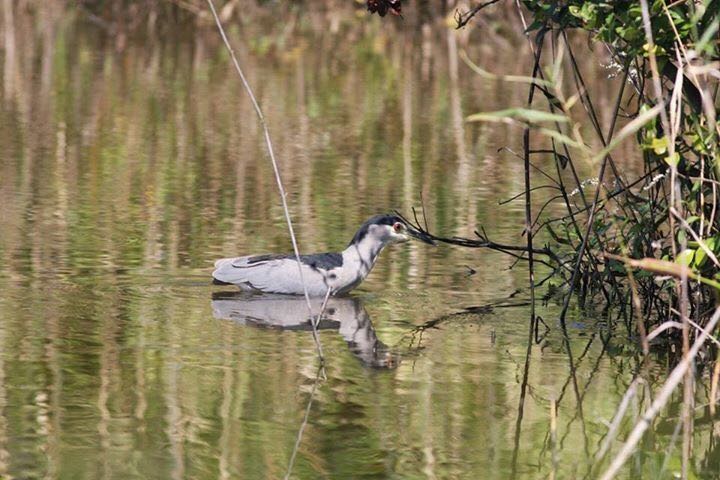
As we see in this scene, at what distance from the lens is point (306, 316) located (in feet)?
23.7

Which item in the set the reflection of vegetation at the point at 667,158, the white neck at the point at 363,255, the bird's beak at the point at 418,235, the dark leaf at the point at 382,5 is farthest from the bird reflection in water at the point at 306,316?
the dark leaf at the point at 382,5

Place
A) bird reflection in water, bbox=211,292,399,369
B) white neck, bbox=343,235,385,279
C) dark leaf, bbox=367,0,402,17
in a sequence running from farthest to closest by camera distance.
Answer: white neck, bbox=343,235,385,279 → bird reflection in water, bbox=211,292,399,369 → dark leaf, bbox=367,0,402,17

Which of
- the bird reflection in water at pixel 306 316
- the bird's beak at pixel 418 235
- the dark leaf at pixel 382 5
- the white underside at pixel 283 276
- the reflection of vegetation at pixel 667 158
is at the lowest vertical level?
the bird reflection in water at pixel 306 316

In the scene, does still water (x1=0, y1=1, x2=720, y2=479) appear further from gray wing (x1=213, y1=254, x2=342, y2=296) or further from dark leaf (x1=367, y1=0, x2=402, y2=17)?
dark leaf (x1=367, y1=0, x2=402, y2=17)

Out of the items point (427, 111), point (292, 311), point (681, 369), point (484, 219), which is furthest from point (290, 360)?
point (427, 111)

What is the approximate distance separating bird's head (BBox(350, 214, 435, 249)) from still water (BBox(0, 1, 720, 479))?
200mm

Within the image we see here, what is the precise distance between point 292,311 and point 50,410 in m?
1.99

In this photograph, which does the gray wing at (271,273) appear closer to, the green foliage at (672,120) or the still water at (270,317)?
the still water at (270,317)

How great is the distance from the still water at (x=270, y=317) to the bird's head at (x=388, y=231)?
0.66 feet

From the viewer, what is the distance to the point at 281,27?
2048 cm

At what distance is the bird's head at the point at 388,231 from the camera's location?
794 cm

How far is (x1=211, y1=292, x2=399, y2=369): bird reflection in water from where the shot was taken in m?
6.54

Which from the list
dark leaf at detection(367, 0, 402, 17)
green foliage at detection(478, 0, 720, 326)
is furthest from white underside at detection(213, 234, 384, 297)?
dark leaf at detection(367, 0, 402, 17)

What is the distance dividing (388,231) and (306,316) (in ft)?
3.19
